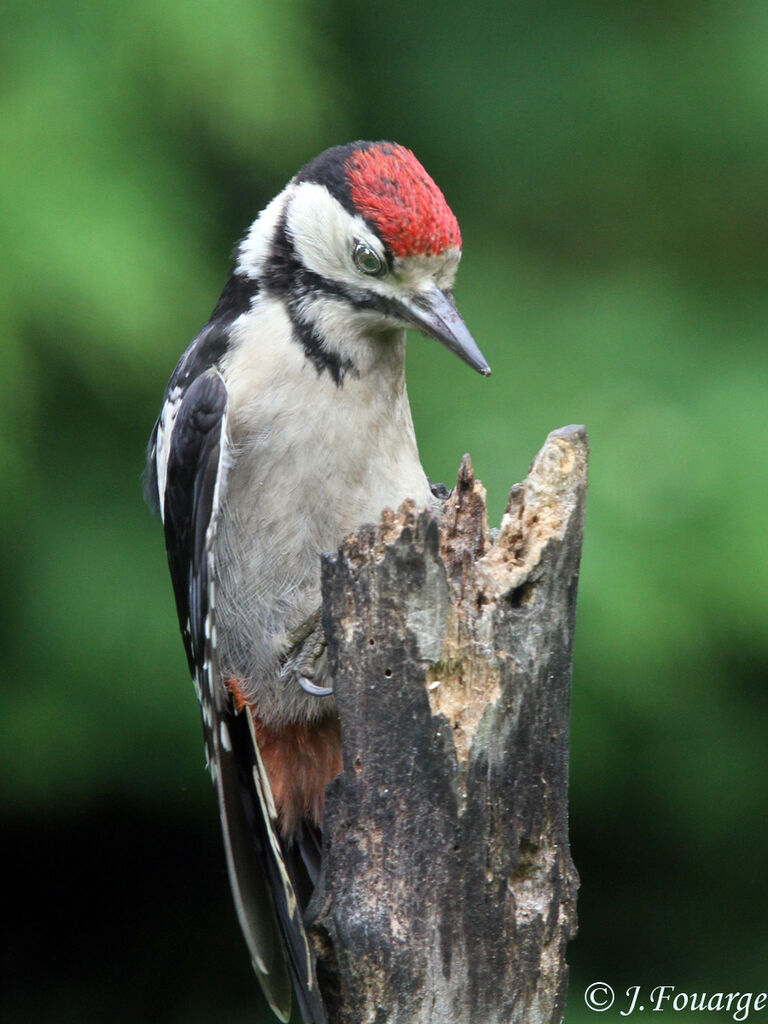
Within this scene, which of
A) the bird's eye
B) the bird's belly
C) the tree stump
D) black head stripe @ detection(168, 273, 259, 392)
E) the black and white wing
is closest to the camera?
the tree stump

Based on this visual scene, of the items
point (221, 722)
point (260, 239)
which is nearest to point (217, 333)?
point (260, 239)

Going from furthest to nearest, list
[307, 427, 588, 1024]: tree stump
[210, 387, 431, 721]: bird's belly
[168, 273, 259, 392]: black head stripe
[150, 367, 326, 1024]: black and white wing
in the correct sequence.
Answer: [168, 273, 259, 392]: black head stripe < [210, 387, 431, 721]: bird's belly < [150, 367, 326, 1024]: black and white wing < [307, 427, 588, 1024]: tree stump

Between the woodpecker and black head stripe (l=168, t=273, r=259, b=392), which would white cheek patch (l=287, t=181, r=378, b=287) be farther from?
black head stripe (l=168, t=273, r=259, b=392)

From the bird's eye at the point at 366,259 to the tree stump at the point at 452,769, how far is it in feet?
2.61

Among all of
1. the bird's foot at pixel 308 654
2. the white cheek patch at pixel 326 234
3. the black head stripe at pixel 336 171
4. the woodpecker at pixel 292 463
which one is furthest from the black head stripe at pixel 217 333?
the bird's foot at pixel 308 654

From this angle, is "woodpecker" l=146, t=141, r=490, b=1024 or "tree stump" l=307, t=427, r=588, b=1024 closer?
"tree stump" l=307, t=427, r=588, b=1024

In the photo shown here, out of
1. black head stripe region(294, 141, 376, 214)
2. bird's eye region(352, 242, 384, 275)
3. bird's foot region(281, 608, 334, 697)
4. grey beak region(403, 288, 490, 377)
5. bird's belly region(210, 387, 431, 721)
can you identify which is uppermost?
black head stripe region(294, 141, 376, 214)

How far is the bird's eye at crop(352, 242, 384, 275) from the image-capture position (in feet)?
8.59

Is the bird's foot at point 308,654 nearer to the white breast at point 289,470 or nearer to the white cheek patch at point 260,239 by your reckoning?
the white breast at point 289,470

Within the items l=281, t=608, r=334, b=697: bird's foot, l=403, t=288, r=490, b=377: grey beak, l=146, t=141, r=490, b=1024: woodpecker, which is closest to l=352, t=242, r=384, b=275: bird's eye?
l=146, t=141, r=490, b=1024: woodpecker

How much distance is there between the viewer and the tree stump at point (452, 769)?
75.3 inches

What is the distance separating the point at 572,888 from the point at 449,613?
0.48 meters

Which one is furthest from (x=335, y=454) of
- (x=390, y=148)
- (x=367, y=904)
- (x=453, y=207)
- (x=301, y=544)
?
(x=453, y=207)

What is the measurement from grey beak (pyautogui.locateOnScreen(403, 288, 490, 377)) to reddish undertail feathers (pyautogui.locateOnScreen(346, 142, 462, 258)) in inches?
3.9
